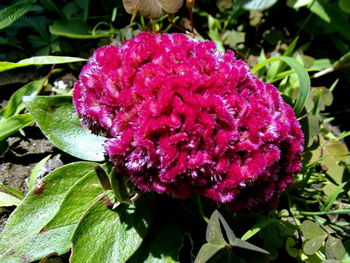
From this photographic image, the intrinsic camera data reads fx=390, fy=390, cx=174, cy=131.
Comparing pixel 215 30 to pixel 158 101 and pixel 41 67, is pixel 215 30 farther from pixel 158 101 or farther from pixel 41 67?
pixel 158 101

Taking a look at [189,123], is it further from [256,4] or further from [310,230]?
[256,4]

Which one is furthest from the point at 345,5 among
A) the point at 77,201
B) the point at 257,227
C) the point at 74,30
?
the point at 77,201

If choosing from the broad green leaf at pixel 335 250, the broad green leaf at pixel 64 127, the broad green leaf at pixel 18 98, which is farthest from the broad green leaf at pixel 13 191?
the broad green leaf at pixel 335 250

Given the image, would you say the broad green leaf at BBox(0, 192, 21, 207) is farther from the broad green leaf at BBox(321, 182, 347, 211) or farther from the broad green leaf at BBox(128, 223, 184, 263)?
the broad green leaf at BBox(321, 182, 347, 211)

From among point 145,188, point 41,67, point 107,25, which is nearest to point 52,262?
point 145,188

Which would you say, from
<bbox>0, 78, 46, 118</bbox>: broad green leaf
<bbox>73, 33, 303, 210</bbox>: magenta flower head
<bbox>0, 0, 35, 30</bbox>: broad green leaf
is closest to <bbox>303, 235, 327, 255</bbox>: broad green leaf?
<bbox>73, 33, 303, 210</bbox>: magenta flower head
